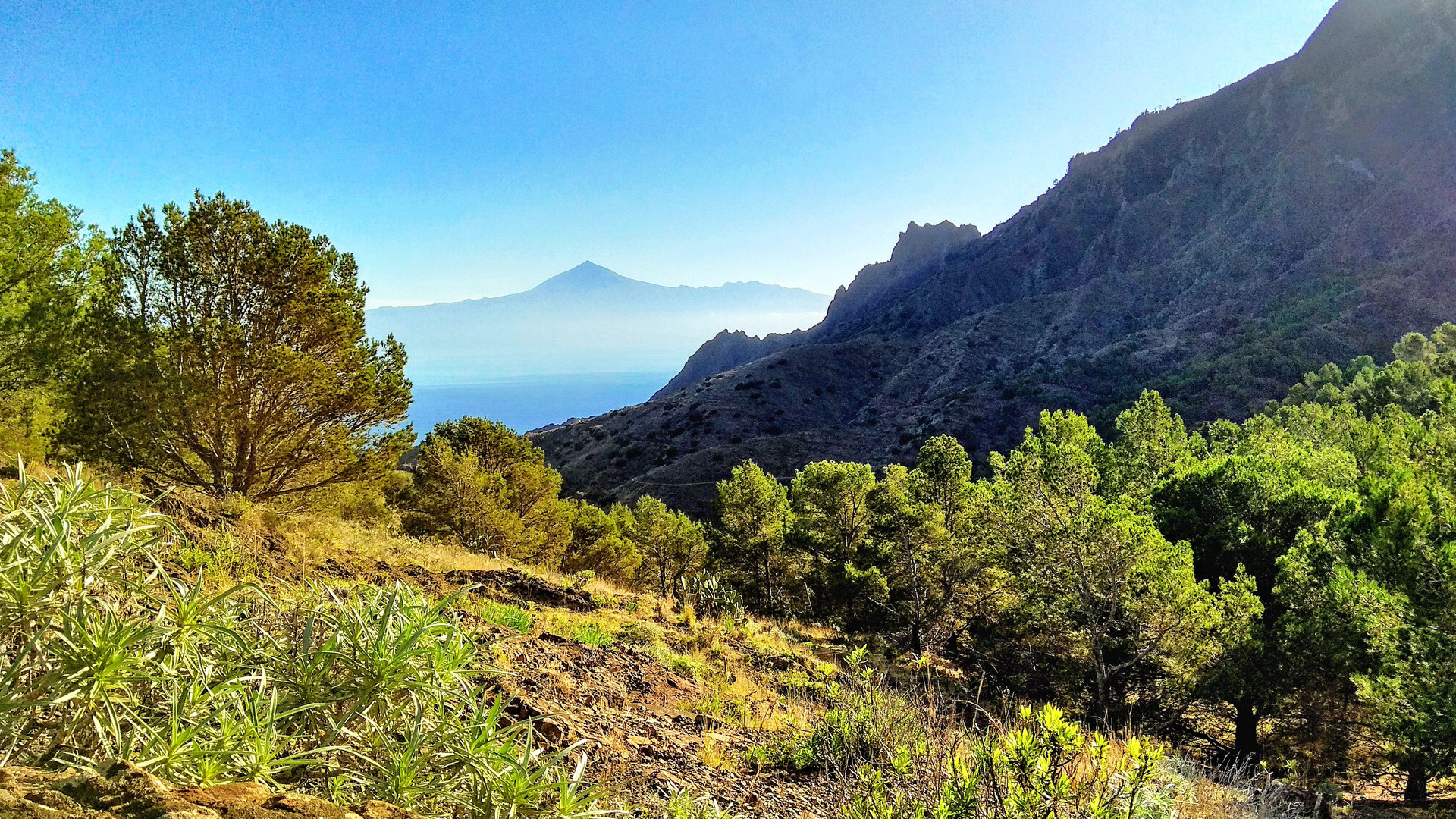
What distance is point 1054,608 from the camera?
13.2 meters

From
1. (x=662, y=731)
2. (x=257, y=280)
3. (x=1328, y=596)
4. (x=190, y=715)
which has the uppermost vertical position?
(x=257, y=280)

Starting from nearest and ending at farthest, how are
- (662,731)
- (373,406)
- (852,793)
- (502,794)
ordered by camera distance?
(502,794), (852,793), (662,731), (373,406)

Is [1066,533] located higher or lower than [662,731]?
lower

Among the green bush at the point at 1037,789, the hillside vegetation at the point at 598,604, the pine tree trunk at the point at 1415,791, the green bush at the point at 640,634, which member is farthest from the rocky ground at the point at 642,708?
the pine tree trunk at the point at 1415,791

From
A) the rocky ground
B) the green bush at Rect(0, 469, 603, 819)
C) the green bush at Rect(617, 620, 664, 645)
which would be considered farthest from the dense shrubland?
the green bush at Rect(617, 620, 664, 645)

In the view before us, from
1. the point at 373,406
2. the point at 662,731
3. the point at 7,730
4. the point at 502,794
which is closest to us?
the point at 7,730

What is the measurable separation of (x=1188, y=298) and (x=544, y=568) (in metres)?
97.2

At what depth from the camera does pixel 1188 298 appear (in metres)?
81.1

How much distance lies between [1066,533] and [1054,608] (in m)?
1.91

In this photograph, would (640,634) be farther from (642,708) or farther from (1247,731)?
(1247,731)

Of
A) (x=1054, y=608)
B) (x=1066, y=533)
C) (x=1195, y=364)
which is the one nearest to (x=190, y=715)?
(x=1066, y=533)

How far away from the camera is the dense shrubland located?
6.33 ft

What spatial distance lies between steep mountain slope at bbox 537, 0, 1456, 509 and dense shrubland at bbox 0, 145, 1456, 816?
121 ft

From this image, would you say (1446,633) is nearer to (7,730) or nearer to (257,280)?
(7,730)
